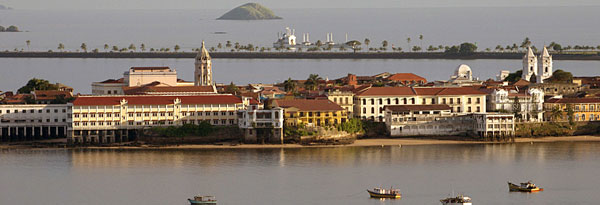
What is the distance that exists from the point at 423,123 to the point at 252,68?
78.1 metres

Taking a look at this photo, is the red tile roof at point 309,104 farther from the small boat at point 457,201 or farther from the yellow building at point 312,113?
the small boat at point 457,201

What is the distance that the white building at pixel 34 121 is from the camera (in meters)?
73.5

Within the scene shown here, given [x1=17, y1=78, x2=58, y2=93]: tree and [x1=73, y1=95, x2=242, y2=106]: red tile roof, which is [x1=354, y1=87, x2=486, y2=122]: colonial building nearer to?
[x1=73, y1=95, x2=242, y2=106]: red tile roof

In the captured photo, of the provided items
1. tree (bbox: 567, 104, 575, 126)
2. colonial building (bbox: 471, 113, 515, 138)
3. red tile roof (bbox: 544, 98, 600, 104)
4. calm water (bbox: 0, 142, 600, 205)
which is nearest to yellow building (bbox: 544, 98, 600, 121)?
red tile roof (bbox: 544, 98, 600, 104)

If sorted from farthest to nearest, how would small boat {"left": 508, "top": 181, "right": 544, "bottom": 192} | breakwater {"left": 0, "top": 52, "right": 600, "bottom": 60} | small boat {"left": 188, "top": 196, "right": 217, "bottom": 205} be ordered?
breakwater {"left": 0, "top": 52, "right": 600, "bottom": 60}, small boat {"left": 508, "top": 181, "right": 544, "bottom": 192}, small boat {"left": 188, "top": 196, "right": 217, "bottom": 205}

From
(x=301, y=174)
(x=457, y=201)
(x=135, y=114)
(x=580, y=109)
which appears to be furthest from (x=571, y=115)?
(x=457, y=201)

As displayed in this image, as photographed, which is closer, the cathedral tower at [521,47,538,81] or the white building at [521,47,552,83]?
the white building at [521,47,552,83]

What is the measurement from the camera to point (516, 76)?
100 m

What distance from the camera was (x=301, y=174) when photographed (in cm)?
5966

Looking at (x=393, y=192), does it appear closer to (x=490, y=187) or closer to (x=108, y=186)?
(x=490, y=187)

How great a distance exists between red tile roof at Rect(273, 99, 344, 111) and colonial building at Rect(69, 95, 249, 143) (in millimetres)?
1808

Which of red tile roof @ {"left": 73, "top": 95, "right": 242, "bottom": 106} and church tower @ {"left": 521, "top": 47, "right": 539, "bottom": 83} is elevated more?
church tower @ {"left": 521, "top": 47, "right": 539, "bottom": 83}

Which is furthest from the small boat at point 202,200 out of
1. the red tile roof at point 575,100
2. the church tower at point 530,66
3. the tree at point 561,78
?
the church tower at point 530,66

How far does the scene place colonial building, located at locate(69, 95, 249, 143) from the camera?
2813 inches
